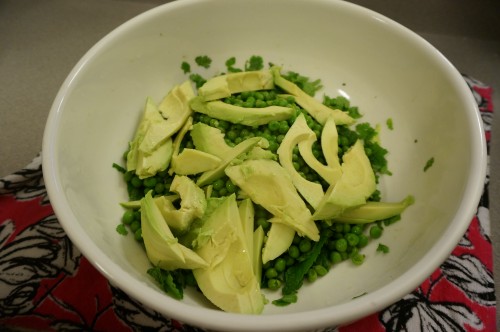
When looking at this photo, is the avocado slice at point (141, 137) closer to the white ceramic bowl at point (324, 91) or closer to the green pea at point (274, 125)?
the white ceramic bowl at point (324, 91)

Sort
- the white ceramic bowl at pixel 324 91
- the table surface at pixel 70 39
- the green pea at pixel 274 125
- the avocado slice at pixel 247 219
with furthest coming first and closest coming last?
1. the table surface at pixel 70 39
2. the green pea at pixel 274 125
3. the avocado slice at pixel 247 219
4. the white ceramic bowl at pixel 324 91

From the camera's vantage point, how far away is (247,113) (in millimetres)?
1116

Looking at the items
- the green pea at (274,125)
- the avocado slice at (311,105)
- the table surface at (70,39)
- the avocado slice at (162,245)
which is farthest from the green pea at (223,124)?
the table surface at (70,39)

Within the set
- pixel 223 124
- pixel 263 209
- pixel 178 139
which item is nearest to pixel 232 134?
pixel 223 124

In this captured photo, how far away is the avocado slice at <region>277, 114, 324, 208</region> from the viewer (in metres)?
0.98

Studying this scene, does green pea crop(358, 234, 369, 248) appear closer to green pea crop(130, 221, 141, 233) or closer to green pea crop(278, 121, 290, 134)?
green pea crop(278, 121, 290, 134)

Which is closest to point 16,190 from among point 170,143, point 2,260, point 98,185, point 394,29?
point 2,260

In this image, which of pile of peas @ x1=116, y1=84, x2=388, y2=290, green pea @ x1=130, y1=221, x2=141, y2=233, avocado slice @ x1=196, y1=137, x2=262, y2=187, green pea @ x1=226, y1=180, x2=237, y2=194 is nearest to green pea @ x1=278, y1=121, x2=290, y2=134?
pile of peas @ x1=116, y1=84, x2=388, y2=290

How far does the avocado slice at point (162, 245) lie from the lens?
0.82 m

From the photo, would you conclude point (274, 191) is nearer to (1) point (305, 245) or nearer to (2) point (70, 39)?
(1) point (305, 245)

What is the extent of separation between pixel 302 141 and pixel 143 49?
54 cm

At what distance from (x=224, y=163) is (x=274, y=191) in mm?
142

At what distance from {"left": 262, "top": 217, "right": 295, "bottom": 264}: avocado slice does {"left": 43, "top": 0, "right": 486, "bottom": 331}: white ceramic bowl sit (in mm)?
115

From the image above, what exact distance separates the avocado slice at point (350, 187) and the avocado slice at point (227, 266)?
19 cm
